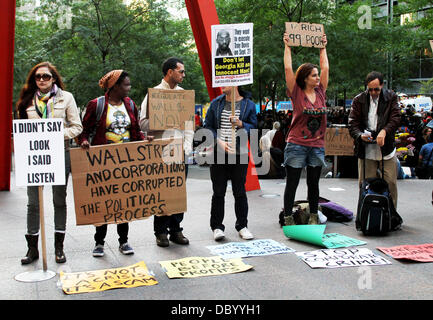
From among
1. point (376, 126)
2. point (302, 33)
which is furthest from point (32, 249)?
point (376, 126)

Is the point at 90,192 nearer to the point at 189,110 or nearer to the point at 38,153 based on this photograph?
the point at 38,153

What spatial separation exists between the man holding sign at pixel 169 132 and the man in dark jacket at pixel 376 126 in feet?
7.20

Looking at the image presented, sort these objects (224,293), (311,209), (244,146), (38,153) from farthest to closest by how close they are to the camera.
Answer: (311,209) < (244,146) < (38,153) < (224,293)

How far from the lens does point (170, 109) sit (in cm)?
528

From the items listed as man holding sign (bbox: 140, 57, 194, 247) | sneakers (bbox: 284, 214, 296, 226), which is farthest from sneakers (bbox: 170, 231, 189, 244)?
sneakers (bbox: 284, 214, 296, 226)

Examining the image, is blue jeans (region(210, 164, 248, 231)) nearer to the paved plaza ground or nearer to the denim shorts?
the paved plaza ground

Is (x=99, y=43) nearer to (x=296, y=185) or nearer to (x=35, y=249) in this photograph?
(x=296, y=185)

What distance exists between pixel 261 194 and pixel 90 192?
4.63 metres

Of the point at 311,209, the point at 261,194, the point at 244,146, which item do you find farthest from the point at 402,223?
the point at 261,194

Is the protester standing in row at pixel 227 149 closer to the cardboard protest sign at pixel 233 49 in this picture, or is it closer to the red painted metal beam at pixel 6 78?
the cardboard protest sign at pixel 233 49

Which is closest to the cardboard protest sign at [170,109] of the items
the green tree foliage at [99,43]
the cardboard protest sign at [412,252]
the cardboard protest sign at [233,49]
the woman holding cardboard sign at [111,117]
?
the woman holding cardboard sign at [111,117]

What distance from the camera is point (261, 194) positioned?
9039 mm

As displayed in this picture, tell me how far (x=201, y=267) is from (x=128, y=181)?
116 cm

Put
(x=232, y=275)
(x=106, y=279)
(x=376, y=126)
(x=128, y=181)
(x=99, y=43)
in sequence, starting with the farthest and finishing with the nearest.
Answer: (x=99, y=43) < (x=376, y=126) < (x=128, y=181) < (x=232, y=275) < (x=106, y=279)
